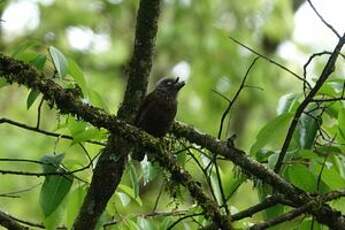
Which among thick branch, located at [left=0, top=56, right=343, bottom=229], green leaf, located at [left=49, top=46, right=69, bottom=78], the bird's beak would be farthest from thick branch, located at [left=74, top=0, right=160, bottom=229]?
the bird's beak

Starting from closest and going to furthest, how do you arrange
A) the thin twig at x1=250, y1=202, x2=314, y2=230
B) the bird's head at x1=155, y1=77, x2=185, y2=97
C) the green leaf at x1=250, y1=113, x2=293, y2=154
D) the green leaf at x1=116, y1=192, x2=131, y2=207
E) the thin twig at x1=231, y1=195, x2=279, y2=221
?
the thin twig at x1=250, y1=202, x2=314, y2=230
the thin twig at x1=231, y1=195, x2=279, y2=221
the green leaf at x1=250, y1=113, x2=293, y2=154
the green leaf at x1=116, y1=192, x2=131, y2=207
the bird's head at x1=155, y1=77, x2=185, y2=97

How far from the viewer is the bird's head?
3.09 meters

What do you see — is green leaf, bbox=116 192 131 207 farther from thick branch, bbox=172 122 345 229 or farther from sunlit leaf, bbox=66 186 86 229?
thick branch, bbox=172 122 345 229

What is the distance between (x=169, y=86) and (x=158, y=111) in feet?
1.55

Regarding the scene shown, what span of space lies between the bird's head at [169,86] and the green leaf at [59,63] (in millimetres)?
748

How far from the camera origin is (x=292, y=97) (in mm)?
2742

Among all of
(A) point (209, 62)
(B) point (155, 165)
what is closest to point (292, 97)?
(B) point (155, 165)

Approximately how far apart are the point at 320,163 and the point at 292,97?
12.4 inches

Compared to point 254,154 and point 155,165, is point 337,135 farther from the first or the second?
point 155,165

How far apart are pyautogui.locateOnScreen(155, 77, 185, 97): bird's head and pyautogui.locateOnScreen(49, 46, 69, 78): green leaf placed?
748mm

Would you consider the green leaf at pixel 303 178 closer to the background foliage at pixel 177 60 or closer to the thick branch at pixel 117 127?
Answer: the thick branch at pixel 117 127

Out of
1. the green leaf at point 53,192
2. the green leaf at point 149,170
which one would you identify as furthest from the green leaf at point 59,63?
the green leaf at point 149,170

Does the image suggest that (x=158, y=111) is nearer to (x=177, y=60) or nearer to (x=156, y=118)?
(x=156, y=118)

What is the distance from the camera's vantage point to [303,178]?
2.47m
